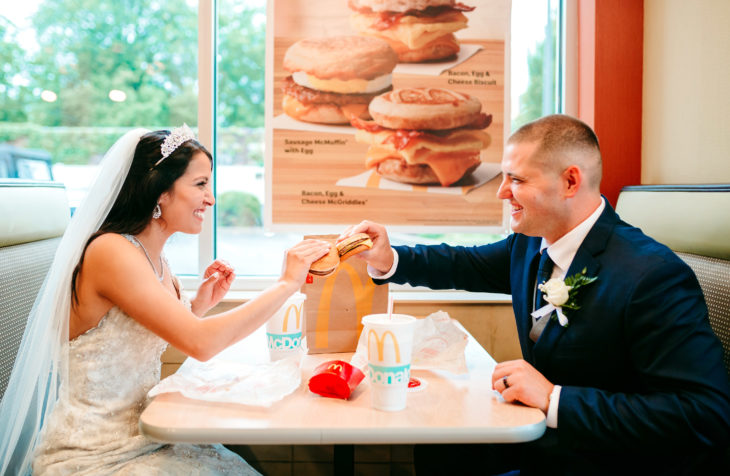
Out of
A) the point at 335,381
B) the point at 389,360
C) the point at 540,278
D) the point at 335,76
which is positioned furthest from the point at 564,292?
the point at 335,76

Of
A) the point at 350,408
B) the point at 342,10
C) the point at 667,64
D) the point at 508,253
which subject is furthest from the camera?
the point at 342,10

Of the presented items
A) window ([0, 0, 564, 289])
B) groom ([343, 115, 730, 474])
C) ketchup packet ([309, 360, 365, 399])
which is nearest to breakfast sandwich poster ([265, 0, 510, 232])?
window ([0, 0, 564, 289])

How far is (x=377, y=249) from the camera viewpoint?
195 centimetres

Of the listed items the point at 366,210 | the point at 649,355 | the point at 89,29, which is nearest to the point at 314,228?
the point at 366,210

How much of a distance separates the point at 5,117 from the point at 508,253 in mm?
2603

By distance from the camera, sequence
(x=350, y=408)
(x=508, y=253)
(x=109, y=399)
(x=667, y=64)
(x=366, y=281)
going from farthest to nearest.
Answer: (x=667, y=64) < (x=508, y=253) < (x=366, y=281) < (x=109, y=399) < (x=350, y=408)

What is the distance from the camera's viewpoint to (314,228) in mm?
2730

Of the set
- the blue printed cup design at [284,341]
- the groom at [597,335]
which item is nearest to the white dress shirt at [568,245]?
the groom at [597,335]

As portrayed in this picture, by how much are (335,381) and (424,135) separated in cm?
163

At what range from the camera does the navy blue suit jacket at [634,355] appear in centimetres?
127

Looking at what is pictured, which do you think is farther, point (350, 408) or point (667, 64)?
point (667, 64)

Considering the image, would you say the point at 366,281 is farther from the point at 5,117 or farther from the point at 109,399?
the point at 5,117

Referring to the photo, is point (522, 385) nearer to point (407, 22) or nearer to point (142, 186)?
point (142, 186)

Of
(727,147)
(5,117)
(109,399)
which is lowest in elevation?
(109,399)
